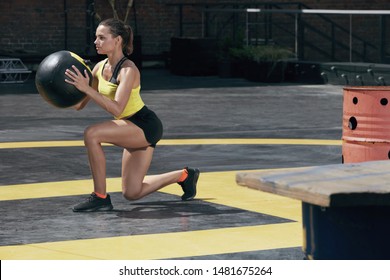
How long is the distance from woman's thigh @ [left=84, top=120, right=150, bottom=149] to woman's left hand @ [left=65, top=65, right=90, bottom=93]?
0.46 m

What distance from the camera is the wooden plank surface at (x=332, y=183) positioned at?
5.57 meters

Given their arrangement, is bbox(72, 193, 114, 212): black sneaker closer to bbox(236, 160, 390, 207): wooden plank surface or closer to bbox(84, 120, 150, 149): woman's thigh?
bbox(84, 120, 150, 149): woman's thigh

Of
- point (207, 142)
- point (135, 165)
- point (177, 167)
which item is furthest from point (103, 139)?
point (207, 142)

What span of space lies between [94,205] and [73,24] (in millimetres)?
19037

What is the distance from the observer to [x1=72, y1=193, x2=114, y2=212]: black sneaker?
400 inches

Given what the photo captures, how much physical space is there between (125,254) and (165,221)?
1.43 meters

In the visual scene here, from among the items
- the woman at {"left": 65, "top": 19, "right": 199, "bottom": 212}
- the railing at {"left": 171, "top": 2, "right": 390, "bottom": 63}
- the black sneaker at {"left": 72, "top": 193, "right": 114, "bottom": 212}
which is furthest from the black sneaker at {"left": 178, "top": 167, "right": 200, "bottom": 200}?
the railing at {"left": 171, "top": 2, "right": 390, "bottom": 63}

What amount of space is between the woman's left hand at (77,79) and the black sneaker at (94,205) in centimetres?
100

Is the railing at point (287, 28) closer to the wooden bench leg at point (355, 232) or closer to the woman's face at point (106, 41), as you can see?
the woman's face at point (106, 41)

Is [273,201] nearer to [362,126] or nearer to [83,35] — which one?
[362,126]

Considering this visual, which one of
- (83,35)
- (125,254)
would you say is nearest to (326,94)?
(83,35)

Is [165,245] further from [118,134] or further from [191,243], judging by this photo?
[118,134]

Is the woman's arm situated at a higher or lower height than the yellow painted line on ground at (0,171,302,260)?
higher

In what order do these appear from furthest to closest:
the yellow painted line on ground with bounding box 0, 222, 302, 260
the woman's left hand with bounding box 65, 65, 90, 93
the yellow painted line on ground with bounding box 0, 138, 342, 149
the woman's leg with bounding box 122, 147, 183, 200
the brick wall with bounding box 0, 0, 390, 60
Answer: the brick wall with bounding box 0, 0, 390, 60
the yellow painted line on ground with bounding box 0, 138, 342, 149
the woman's leg with bounding box 122, 147, 183, 200
the woman's left hand with bounding box 65, 65, 90, 93
the yellow painted line on ground with bounding box 0, 222, 302, 260
